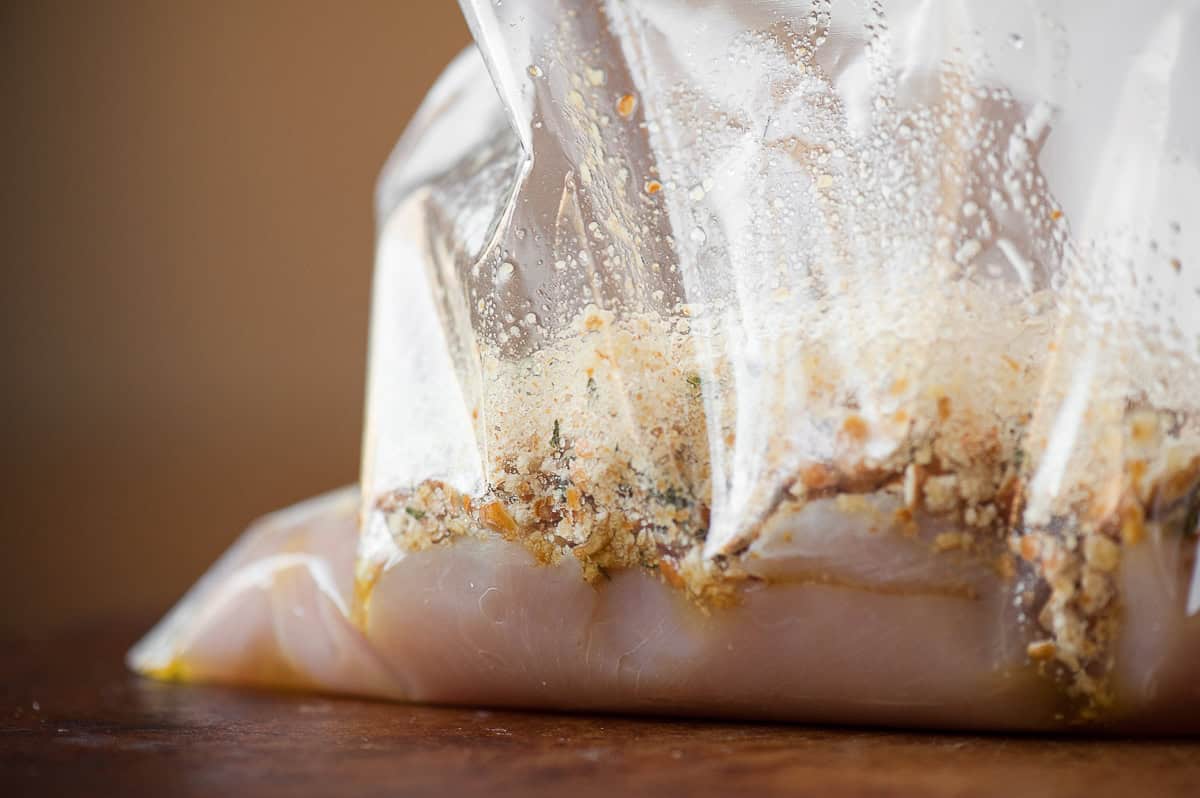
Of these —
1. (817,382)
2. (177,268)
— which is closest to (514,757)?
(817,382)

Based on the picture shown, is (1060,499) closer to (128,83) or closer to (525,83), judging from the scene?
(525,83)

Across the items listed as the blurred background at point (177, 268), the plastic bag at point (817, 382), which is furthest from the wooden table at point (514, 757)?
the blurred background at point (177, 268)

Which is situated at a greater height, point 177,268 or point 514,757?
point 177,268

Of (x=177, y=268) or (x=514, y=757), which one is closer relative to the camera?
(x=514, y=757)

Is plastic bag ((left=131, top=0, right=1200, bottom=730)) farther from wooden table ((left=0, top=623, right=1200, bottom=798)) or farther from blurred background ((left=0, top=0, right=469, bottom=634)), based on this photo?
blurred background ((left=0, top=0, right=469, bottom=634))

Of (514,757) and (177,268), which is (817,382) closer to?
(514,757)

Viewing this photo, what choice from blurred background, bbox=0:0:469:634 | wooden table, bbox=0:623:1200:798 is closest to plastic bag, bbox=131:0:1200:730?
wooden table, bbox=0:623:1200:798
